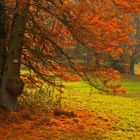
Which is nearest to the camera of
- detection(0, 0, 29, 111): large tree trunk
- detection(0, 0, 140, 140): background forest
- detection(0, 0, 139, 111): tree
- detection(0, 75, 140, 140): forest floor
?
detection(0, 75, 140, 140): forest floor

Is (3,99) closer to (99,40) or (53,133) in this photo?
(53,133)

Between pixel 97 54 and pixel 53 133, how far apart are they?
3028mm

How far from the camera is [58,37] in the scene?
1253cm

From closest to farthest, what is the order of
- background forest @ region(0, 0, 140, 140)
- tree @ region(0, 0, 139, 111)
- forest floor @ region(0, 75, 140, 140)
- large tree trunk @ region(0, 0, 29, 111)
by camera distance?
forest floor @ region(0, 75, 140, 140) → background forest @ region(0, 0, 140, 140) → tree @ region(0, 0, 139, 111) → large tree trunk @ region(0, 0, 29, 111)

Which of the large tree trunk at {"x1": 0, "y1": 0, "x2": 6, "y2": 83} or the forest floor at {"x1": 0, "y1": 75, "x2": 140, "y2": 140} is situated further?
the large tree trunk at {"x1": 0, "y1": 0, "x2": 6, "y2": 83}

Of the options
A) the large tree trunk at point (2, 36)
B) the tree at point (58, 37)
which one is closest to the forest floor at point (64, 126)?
the tree at point (58, 37)

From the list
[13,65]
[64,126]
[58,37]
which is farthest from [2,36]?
[64,126]

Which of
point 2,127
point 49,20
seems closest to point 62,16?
point 49,20

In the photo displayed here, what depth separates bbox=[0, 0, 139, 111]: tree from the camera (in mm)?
10945

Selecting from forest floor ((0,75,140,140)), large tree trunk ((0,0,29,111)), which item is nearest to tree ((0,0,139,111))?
large tree trunk ((0,0,29,111))

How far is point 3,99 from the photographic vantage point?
1161 centimetres

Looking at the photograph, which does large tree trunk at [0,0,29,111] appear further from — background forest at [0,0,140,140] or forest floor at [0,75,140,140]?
forest floor at [0,75,140,140]

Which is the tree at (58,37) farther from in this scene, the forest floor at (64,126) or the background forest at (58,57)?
the forest floor at (64,126)

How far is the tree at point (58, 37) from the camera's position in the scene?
10.9 meters
